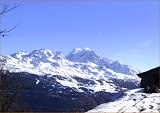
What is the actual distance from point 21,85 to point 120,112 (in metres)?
37.5

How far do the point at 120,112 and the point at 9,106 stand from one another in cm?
3750

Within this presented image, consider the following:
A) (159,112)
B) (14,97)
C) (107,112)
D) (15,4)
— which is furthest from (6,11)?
(14,97)

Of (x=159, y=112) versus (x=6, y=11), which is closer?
(x=159, y=112)

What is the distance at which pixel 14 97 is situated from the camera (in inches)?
1829

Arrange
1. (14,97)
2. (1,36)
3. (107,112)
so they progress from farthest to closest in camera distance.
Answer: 1. (14,97)
2. (1,36)
3. (107,112)

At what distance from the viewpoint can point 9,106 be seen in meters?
47.0

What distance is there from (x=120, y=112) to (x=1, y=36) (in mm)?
7235

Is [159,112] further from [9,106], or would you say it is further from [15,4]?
[9,106]

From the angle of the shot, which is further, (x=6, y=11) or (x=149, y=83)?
(x=149, y=83)

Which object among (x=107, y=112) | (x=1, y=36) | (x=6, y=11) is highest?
(x=6, y=11)

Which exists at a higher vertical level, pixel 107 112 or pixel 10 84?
pixel 10 84

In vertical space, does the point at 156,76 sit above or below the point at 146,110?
above

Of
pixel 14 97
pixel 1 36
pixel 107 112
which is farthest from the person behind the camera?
pixel 14 97

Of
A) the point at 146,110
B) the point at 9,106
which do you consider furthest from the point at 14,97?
the point at 146,110
